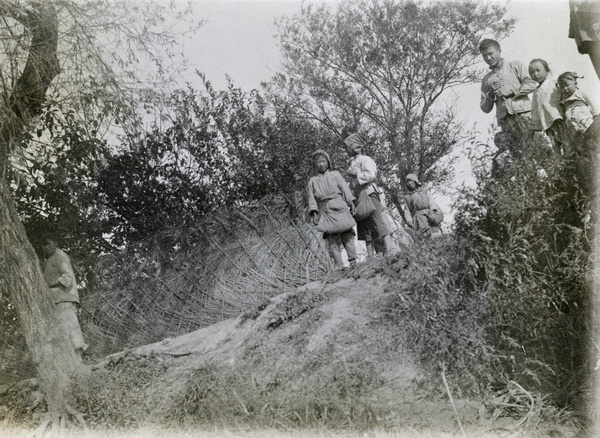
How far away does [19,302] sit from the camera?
6.48 m

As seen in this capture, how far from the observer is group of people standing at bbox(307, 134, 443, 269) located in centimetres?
835

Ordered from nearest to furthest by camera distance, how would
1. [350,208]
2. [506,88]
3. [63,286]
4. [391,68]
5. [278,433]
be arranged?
[278,433], [506,88], [63,286], [350,208], [391,68]

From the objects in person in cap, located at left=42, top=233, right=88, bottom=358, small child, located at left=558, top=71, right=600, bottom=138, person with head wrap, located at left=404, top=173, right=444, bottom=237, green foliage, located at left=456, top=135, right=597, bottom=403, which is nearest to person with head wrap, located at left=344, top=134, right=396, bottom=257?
person with head wrap, located at left=404, top=173, right=444, bottom=237

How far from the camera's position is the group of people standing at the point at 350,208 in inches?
329

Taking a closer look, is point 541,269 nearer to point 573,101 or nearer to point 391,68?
point 573,101

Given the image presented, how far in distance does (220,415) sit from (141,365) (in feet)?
7.56

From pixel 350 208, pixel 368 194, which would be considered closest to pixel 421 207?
pixel 368 194

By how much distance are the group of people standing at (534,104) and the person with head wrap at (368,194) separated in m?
1.77

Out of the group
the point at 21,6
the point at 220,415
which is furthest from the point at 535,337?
the point at 21,6

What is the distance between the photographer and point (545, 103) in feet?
22.0

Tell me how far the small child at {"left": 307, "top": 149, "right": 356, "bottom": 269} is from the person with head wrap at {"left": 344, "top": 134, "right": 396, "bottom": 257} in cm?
28

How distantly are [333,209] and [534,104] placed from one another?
9.24 ft

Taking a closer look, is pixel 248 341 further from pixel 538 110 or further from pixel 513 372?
pixel 538 110

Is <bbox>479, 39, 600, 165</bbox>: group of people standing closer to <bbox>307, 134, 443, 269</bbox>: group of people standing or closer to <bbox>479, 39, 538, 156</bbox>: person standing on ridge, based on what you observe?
<bbox>479, 39, 538, 156</bbox>: person standing on ridge
